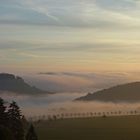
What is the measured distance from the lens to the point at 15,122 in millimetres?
66000

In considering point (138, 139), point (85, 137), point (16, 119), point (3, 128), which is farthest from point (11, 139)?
point (85, 137)

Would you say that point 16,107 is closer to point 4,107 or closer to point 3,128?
point 4,107

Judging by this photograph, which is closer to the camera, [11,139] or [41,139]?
[11,139]

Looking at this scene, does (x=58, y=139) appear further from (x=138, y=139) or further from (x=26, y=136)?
(x=26, y=136)

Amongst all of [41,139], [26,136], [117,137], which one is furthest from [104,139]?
[26,136]

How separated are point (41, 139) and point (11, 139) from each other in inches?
2169

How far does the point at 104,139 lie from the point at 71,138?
6859mm

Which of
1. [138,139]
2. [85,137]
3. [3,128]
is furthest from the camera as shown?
[85,137]

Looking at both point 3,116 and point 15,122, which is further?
point 15,122

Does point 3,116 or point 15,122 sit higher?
point 3,116

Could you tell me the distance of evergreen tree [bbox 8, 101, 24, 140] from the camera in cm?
6531

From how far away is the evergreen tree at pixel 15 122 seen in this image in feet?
214

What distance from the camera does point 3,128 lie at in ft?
196

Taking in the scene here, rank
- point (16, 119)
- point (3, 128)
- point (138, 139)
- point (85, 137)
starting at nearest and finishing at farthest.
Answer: point (3, 128) < point (16, 119) < point (138, 139) < point (85, 137)
